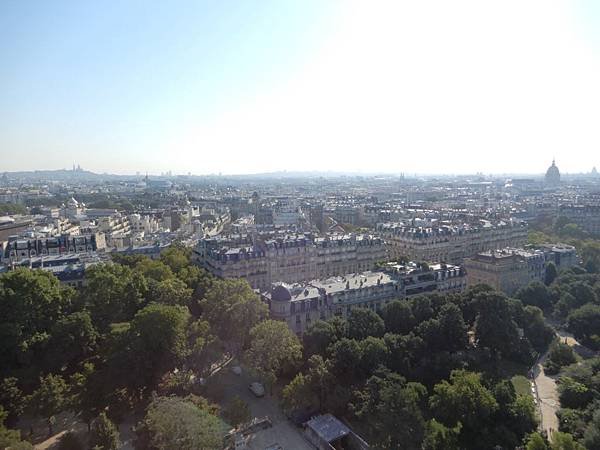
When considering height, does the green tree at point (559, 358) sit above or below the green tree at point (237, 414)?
below

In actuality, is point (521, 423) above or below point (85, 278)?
below

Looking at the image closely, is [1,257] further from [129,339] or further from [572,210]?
[572,210]

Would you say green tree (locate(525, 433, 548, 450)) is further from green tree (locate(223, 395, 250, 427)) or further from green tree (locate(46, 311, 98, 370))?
green tree (locate(46, 311, 98, 370))

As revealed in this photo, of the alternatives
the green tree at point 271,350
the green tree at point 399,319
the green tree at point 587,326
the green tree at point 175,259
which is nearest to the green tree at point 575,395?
the green tree at point 587,326

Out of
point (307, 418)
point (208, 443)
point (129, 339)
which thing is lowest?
point (307, 418)

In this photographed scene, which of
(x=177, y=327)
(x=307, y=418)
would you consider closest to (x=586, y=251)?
(x=307, y=418)

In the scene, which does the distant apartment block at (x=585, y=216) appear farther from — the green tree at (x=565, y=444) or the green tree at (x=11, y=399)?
the green tree at (x=11, y=399)
